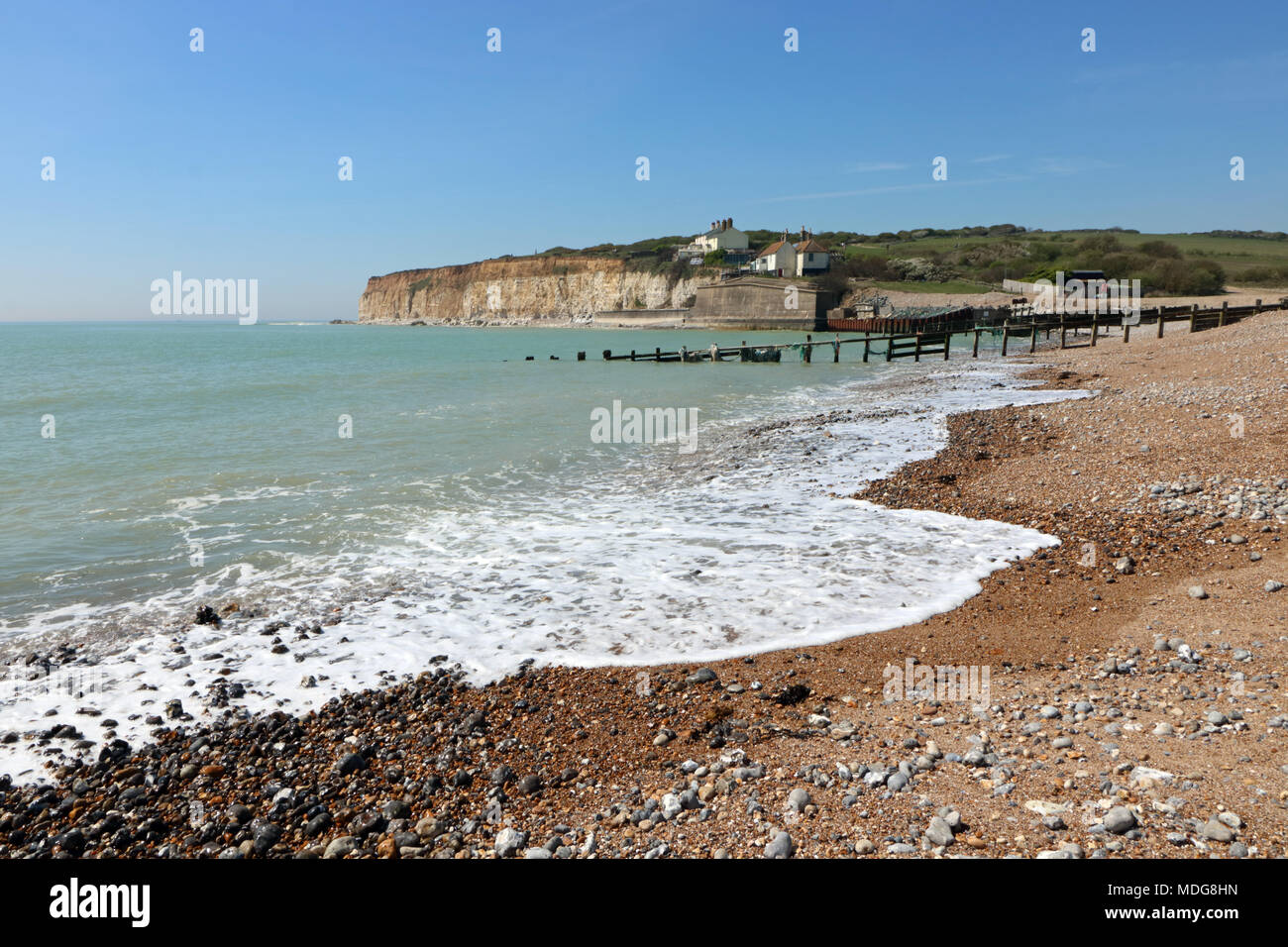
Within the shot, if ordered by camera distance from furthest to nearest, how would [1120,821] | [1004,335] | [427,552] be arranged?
[1004,335]
[427,552]
[1120,821]

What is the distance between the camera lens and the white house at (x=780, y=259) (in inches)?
4168

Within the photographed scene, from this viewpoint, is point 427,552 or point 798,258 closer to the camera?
point 427,552

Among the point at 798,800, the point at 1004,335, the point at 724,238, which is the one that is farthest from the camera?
the point at 724,238

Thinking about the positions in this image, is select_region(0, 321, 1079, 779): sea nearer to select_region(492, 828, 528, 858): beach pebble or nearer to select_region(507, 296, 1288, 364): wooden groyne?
select_region(492, 828, 528, 858): beach pebble

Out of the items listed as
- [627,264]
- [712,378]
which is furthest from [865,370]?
[627,264]

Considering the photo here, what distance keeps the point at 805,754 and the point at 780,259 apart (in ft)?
359

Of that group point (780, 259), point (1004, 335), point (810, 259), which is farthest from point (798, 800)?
point (780, 259)

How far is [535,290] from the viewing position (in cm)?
14600

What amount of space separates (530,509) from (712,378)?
91.7 feet

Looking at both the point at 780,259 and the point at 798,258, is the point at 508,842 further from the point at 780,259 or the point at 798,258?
the point at 780,259

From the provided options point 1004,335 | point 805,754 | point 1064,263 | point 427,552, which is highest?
point 1064,263

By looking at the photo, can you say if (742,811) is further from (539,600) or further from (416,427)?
(416,427)

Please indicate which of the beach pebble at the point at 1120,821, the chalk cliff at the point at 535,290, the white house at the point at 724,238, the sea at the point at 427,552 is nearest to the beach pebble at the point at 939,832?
the beach pebble at the point at 1120,821
